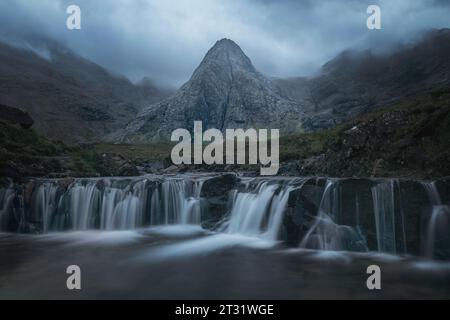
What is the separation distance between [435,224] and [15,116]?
3954 cm

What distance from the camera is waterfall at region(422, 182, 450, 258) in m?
14.2

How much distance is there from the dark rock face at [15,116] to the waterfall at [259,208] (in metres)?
27.5

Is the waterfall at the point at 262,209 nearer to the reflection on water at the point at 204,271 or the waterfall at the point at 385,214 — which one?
the waterfall at the point at 385,214

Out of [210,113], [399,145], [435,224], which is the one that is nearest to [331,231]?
[435,224]

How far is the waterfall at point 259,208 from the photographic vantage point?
19297mm

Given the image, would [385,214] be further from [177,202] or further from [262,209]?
[177,202]

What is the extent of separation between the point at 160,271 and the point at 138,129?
574 feet

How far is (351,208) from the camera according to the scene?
16703 millimetres

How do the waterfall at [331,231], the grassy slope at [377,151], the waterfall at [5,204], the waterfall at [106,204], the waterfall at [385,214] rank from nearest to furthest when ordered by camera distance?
the waterfall at [385,214]
the waterfall at [331,231]
the grassy slope at [377,151]
the waterfall at [5,204]
the waterfall at [106,204]

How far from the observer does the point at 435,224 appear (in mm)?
14508

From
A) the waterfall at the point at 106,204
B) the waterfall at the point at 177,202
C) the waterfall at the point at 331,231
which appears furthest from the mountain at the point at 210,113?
the waterfall at the point at 331,231

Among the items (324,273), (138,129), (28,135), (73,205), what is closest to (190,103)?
(138,129)

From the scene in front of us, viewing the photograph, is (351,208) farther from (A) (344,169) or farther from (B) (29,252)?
(B) (29,252)
